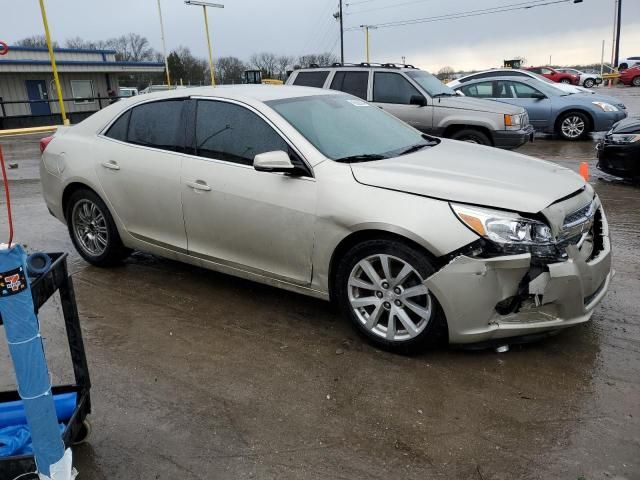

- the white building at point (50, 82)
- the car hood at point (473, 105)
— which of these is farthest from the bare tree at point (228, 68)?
the car hood at point (473, 105)

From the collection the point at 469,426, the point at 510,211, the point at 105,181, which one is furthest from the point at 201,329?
the point at 510,211

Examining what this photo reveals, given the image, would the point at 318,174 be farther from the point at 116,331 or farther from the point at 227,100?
the point at 116,331

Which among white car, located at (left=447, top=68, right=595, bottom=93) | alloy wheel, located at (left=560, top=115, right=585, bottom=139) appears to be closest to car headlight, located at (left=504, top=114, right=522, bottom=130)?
alloy wheel, located at (left=560, top=115, right=585, bottom=139)

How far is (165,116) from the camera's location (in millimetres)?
4750

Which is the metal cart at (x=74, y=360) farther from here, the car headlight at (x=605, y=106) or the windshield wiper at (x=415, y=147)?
the car headlight at (x=605, y=106)

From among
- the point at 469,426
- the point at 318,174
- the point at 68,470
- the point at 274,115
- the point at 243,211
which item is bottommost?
A: the point at 469,426

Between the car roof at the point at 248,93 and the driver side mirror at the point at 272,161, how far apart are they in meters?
0.74

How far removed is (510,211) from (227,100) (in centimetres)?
237

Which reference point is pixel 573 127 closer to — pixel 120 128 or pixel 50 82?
pixel 120 128

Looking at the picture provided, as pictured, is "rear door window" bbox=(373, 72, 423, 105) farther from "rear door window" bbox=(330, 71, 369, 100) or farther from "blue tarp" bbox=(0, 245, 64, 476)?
"blue tarp" bbox=(0, 245, 64, 476)

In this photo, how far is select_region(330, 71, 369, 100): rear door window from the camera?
10.2 m

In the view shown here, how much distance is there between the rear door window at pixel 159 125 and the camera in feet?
15.1

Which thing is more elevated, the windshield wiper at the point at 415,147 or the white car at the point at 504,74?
the white car at the point at 504,74

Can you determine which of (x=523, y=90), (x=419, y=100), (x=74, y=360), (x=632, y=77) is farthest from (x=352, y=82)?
(x=632, y=77)
